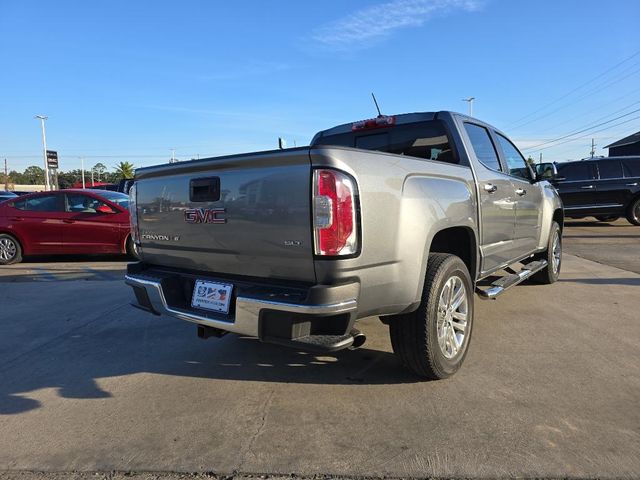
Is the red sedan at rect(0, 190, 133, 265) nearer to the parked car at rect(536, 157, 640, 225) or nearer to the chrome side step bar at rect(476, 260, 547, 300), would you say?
the chrome side step bar at rect(476, 260, 547, 300)

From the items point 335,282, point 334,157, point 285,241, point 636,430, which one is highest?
point 334,157

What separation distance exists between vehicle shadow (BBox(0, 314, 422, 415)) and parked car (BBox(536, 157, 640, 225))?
11.7 m

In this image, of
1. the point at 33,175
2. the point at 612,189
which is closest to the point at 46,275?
the point at 612,189

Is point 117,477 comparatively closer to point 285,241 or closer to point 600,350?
→ point 285,241

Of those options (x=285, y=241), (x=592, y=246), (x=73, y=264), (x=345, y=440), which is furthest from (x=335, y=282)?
(x=592, y=246)

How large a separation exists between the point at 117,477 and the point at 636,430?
2736 millimetres

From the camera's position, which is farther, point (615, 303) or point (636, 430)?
point (615, 303)

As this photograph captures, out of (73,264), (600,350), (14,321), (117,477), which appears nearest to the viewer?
(117,477)

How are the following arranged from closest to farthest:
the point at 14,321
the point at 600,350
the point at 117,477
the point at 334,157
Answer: the point at 117,477 → the point at 334,157 → the point at 600,350 → the point at 14,321

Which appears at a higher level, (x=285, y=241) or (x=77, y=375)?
(x=285, y=241)

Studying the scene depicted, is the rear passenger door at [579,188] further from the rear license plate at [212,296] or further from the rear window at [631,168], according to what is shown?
the rear license plate at [212,296]

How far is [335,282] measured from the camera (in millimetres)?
2486

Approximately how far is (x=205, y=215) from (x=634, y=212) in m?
14.0

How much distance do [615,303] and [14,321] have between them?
6.57 m
